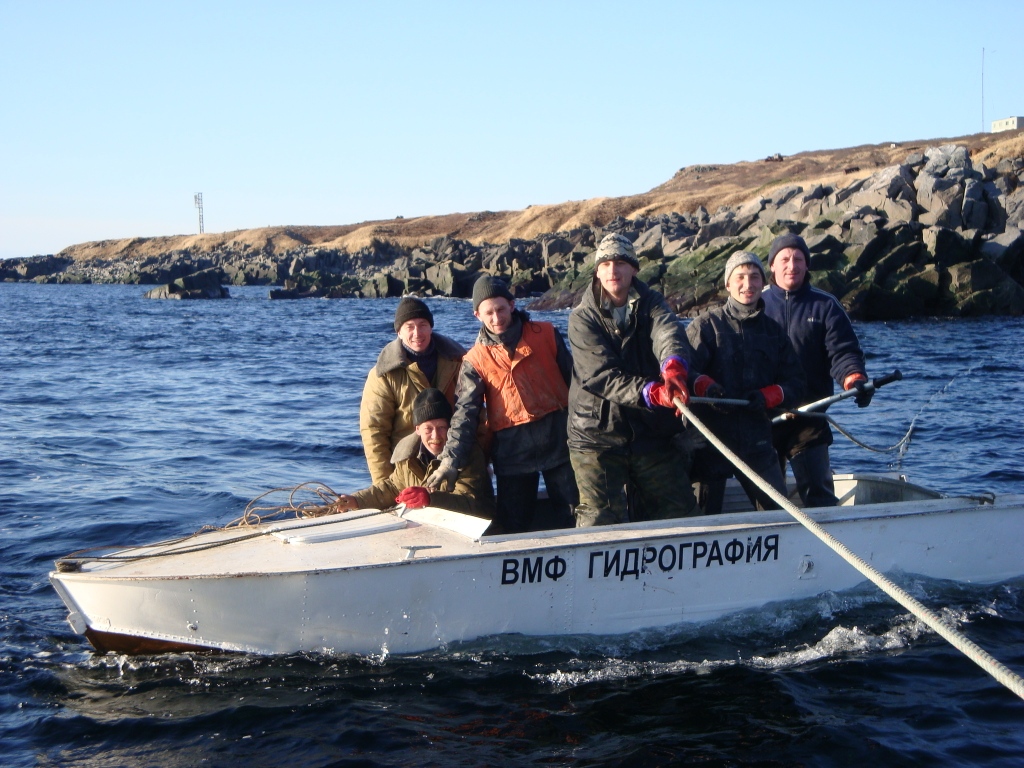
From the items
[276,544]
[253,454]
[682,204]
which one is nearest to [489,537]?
[276,544]

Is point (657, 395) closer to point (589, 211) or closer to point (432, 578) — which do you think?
point (432, 578)

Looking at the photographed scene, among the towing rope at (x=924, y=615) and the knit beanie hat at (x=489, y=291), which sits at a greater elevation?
the knit beanie hat at (x=489, y=291)

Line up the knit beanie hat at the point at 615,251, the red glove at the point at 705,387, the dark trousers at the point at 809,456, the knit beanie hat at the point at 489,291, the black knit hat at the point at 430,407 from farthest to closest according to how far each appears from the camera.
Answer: the dark trousers at the point at 809,456
the black knit hat at the point at 430,407
the knit beanie hat at the point at 489,291
the red glove at the point at 705,387
the knit beanie hat at the point at 615,251

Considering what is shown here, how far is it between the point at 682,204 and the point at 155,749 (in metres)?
70.8

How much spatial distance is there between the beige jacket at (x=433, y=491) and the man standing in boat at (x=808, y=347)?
1.88 meters

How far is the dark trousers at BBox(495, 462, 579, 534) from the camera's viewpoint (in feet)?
19.4

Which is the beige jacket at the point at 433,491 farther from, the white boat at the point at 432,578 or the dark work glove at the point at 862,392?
the dark work glove at the point at 862,392

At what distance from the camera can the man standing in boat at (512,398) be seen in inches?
224

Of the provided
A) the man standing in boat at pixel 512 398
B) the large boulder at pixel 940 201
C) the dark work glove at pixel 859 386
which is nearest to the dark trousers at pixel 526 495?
the man standing in boat at pixel 512 398

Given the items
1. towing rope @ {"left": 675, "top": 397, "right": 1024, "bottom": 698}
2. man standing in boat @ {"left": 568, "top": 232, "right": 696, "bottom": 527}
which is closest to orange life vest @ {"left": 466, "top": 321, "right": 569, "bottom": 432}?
man standing in boat @ {"left": 568, "top": 232, "right": 696, "bottom": 527}

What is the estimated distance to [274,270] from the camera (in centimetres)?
7475

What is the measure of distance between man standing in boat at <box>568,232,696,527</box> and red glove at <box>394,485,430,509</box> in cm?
88

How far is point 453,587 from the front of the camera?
5.26 m

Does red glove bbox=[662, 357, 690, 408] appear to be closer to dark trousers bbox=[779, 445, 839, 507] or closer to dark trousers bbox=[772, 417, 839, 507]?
dark trousers bbox=[772, 417, 839, 507]
